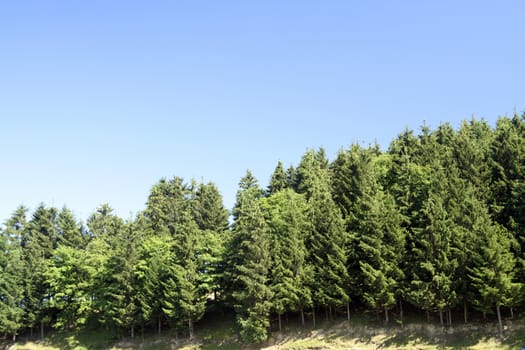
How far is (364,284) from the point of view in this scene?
44531 millimetres

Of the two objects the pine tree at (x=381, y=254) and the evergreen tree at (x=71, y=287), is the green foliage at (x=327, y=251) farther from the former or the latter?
the evergreen tree at (x=71, y=287)

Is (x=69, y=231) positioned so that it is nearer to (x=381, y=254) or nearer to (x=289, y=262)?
(x=289, y=262)

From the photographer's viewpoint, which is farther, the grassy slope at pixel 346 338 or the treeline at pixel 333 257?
the treeline at pixel 333 257

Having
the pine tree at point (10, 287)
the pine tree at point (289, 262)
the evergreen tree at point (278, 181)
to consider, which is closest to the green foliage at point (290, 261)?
the pine tree at point (289, 262)

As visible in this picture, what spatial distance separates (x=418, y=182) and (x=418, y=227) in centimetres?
635

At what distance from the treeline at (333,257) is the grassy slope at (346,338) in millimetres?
1466

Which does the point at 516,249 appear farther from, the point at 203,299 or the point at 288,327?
the point at 203,299

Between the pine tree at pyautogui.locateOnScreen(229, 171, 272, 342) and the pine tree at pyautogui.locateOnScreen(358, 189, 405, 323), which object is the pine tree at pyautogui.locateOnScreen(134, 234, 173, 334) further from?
the pine tree at pyautogui.locateOnScreen(358, 189, 405, 323)

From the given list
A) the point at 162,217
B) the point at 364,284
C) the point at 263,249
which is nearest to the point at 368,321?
the point at 364,284

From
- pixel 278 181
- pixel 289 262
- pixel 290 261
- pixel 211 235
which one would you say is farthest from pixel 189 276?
pixel 278 181

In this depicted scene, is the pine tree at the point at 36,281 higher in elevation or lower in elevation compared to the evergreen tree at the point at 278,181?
lower

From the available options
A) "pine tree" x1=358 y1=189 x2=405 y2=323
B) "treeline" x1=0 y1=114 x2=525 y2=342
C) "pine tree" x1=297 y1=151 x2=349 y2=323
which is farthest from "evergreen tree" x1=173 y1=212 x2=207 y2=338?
"pine tree" x1=358 y1=189 x2=405 y2=323

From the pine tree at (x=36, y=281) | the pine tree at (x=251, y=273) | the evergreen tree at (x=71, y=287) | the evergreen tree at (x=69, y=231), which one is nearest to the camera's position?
the pine tree at (x=251, y=273)

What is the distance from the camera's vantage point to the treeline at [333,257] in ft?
131
